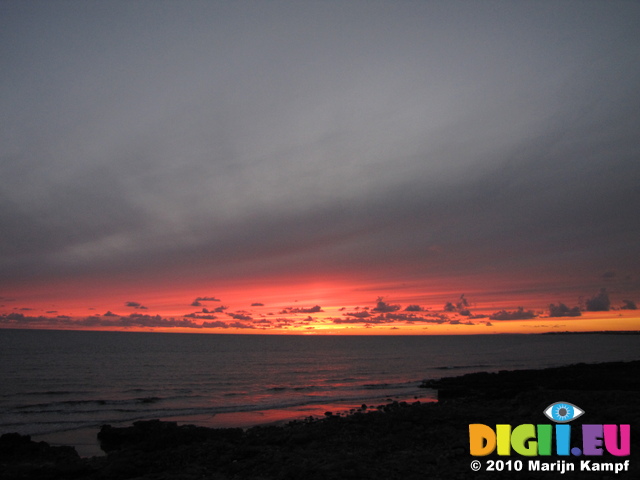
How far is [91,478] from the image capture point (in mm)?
15180

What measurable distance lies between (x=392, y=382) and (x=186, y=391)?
905 inches

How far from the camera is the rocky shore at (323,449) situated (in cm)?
1348

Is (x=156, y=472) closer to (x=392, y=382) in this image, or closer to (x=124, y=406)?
(x=124, y=406)

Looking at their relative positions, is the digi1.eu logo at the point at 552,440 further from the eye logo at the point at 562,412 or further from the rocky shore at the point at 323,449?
the eye logo at the point at 562,412

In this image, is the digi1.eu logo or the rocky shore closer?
the rocky shore

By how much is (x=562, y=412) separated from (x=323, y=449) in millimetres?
11558

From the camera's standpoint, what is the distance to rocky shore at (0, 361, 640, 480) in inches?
531

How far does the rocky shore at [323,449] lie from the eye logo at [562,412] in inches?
13.7

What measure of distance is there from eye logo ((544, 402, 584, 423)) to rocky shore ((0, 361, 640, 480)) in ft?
1.14

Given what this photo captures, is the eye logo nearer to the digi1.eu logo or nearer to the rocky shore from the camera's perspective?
the rocky shore

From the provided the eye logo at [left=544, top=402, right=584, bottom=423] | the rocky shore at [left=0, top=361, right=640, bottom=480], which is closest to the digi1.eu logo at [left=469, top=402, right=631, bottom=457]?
the rocky shore at [left=0, top=361, right=640, bottom=480]

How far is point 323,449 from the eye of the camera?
660 inches

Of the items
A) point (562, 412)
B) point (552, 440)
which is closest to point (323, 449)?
point (552, 440)

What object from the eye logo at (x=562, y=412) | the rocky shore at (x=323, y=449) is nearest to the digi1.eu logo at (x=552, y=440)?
the rocky shore at (x=323, y=449)
